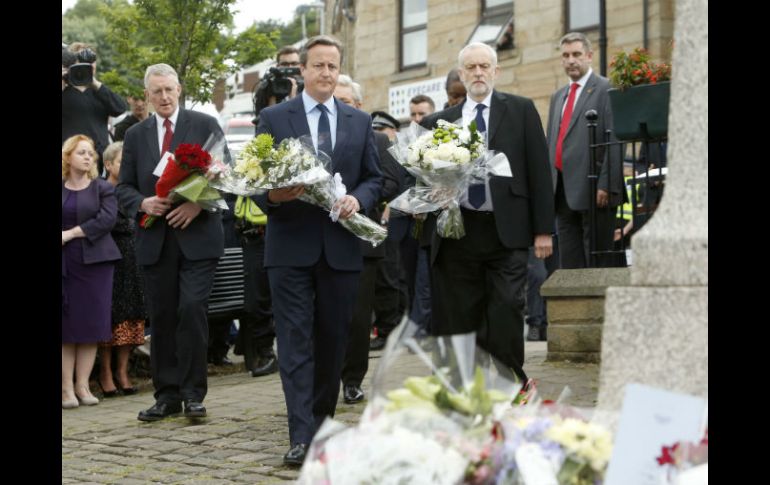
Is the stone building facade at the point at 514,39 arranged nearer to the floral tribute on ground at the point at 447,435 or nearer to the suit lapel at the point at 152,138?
the suit lapel at the point at 152,138

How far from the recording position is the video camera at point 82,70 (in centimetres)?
1294

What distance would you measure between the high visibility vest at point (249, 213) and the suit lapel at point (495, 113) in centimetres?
316

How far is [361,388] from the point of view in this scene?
33.2 ft

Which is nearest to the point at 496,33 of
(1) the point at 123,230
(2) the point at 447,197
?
(1) the point at 123,230

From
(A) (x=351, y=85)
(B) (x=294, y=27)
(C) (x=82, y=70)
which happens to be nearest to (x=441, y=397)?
(A) (x=351, y=85)

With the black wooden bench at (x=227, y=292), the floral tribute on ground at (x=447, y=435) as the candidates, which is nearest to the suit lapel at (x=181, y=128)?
the black wooden bench at (x=227, y=292)

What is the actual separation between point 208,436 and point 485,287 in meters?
2.05

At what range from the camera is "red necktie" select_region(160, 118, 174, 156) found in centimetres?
946

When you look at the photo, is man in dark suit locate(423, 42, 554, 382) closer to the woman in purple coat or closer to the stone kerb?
the stone kerb

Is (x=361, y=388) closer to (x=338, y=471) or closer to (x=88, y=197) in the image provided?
(x=88, y=197)

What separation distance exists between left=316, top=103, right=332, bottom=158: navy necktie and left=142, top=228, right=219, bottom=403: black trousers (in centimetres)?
178

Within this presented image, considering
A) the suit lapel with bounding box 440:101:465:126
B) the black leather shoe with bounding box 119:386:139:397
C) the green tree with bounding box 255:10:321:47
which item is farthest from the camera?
the green tree with bounding box 255:10:321:47

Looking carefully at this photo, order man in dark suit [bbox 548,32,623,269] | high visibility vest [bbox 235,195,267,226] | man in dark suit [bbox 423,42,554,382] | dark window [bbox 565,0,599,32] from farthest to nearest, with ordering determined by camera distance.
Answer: dark window [bbox 565,0,599,32] → high visibility vest [bbox 235,195,267,226] → man in dark suit [bbox 548,32,623,269] → man in dark suit [bbox 423,42,554,382]

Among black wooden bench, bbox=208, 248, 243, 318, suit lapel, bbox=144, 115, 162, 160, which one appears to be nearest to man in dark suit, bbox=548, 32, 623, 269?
black wooden bench, bbox=208, 248, 243, 318
